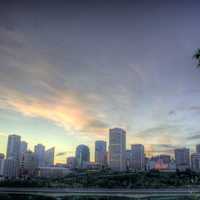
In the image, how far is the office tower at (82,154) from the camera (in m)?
174

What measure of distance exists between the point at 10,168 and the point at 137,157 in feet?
217

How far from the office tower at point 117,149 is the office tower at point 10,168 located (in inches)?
1798

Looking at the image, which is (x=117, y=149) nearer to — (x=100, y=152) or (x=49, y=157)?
(x=100, y=152)

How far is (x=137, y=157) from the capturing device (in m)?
153

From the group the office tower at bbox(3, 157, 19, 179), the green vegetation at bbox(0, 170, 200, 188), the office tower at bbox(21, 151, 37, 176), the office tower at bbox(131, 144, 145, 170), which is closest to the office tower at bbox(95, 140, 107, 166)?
the office tower at bbox(131, 144, 145, 170)

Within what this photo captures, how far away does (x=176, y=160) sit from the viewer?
15550cm

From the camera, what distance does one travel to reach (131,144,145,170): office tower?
15005cm

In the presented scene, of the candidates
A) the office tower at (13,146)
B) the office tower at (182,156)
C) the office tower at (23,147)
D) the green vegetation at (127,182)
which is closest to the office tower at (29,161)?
the office tower at (13,146)

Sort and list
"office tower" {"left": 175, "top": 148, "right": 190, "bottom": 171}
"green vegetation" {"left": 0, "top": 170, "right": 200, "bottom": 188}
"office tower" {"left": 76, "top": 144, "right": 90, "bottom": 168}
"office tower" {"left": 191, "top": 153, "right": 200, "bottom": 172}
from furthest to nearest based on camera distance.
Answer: "office tower" {"left": 76, "top": 144, "right": 90, "bottom": 168}, "office tower" {"left": 175, "top": 148, "right": 190, "bottom": 171}, "office tower" {"left": 191, "top": 153, "right": 200, "bottom": 172}, "green vegetation" {"left": 0, "top": 170, "right": 200, "bottom": 188}

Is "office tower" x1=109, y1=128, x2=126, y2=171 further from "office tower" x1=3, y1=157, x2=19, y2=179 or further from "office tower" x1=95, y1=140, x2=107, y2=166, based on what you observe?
"office tower" x1=3, y1=157, x2=19, y2=179

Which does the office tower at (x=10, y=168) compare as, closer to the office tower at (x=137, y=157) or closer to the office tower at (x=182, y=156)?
the office tower at (x=137, y=157)

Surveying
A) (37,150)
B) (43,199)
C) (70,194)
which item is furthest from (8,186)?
(37,150)

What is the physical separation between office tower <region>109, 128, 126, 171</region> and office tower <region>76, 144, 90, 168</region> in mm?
29891

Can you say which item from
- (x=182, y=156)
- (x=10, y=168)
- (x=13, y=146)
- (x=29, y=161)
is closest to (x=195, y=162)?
(x=182, y=156)
